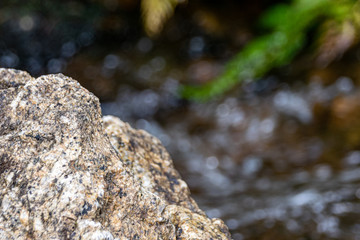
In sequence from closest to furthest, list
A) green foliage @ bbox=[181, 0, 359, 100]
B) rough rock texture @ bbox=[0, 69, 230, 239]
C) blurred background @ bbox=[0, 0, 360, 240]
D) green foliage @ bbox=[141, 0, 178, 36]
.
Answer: rough rock texture @ bbox=[0, 69, 230, 239] → blurred background @ bbox=[0, 0, 360, 240] → green foliage @ bbox=[181, 0, 359, 100] → green foliage @ bbox=[141, 0, 178, 36]

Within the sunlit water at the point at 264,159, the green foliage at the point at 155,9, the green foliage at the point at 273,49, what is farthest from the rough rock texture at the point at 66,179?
the green foliage at the point at 155,9

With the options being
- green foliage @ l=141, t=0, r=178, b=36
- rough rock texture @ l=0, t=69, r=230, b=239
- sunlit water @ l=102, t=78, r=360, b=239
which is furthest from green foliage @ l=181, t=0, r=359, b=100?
rough rock texture @ l=0, t=69, r=230, b=239

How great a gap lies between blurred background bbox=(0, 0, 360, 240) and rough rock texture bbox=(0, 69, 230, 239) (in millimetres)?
1995

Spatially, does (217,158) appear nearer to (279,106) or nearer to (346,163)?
(279,106)

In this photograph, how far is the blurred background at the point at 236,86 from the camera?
134 inches

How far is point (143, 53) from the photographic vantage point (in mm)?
5480

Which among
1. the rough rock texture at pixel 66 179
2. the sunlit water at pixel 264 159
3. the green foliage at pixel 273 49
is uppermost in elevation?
the green foliage at pixel 273 49

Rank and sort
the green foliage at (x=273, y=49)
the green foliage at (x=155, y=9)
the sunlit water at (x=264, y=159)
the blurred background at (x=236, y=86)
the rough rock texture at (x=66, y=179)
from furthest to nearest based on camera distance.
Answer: the green foliage at (x=155, y=9)
the green foliage at (x=273, y=49)
the blurred background at (x=236, y=86)
the sunlit water at (x=264, y=159)
the rough rock texture at (x=66, y=179)

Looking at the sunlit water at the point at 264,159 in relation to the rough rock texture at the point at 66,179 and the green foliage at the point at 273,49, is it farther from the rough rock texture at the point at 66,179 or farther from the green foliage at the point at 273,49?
the rough rock texture at the point at 66,179

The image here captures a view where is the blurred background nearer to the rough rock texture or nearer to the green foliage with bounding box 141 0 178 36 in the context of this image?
the green foliage with bounding box 141 0 178 36

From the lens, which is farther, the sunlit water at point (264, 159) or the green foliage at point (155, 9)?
the green foliage at point (155, 9)

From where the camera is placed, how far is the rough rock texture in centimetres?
90

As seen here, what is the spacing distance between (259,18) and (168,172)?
14.8 feet

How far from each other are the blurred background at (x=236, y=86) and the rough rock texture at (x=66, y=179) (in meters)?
2.00
